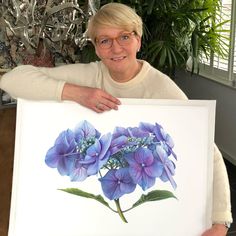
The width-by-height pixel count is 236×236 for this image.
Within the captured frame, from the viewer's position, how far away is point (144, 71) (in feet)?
3.78

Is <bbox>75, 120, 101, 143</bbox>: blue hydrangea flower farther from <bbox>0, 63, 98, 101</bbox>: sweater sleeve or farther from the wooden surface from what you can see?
the wooden surface

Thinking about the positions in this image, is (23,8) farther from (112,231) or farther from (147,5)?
(112,231)

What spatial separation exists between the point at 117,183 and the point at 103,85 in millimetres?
321

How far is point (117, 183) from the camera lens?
1.02 meters

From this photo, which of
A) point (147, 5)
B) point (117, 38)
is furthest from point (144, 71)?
point (147, 5)

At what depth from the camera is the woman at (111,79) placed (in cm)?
104

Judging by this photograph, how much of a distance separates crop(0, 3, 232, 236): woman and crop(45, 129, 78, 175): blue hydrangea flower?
11cm

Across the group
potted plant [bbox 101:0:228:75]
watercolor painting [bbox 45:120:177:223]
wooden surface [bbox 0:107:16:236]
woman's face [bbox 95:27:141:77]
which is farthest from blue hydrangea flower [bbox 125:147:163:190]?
potted plant [bbox 101:0:228:75]

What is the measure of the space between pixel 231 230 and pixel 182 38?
1.56 metres

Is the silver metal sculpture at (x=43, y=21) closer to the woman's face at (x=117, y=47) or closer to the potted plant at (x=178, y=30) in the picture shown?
the potted plant at (x=178, y=30)

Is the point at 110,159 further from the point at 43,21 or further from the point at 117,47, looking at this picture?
the point at 43,21

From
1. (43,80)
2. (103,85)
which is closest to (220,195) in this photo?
(103,85)

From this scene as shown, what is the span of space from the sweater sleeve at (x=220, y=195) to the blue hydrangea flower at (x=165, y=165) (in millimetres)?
124

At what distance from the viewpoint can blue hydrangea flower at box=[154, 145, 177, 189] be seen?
3.38 feet
